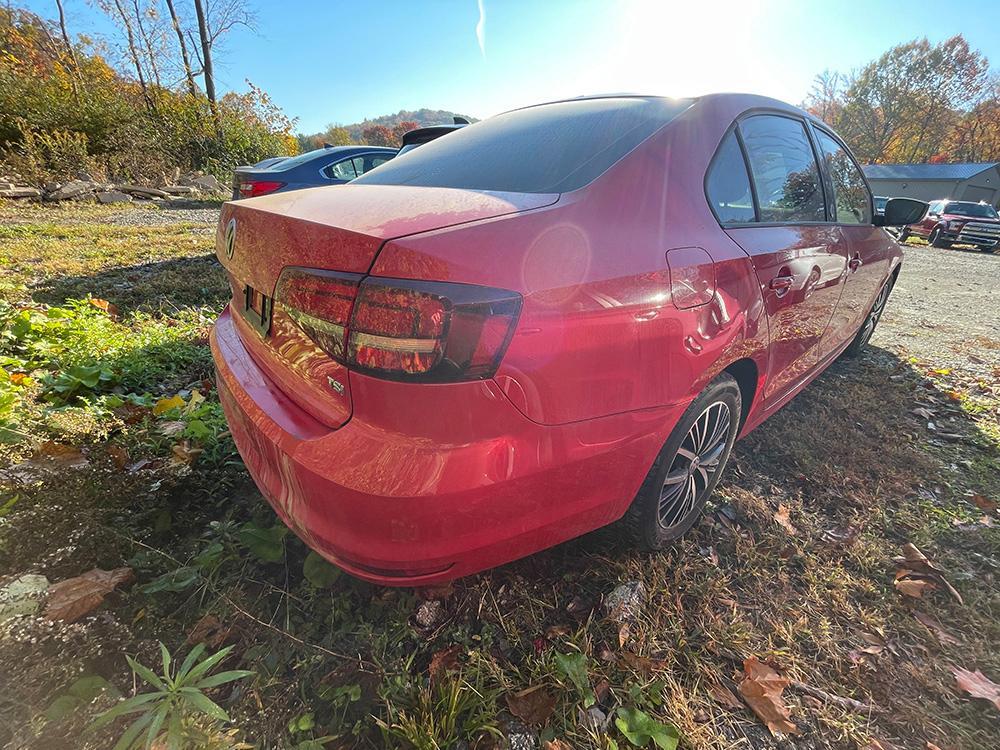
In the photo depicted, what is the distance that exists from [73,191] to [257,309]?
11.3 metres

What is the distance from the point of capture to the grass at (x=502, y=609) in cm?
126

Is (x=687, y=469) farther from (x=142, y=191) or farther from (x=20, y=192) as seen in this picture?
(x=142, y=191)

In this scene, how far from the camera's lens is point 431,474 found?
3.36 ft

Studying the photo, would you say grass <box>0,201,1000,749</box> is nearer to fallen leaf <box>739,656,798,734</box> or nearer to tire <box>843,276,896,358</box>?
fallen leaf <box>739,656,798,734</box>

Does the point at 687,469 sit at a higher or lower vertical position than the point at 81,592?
higher

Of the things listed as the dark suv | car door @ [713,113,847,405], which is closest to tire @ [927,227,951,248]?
the dark suv

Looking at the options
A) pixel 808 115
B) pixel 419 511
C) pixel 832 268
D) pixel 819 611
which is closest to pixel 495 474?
pixel 419 511

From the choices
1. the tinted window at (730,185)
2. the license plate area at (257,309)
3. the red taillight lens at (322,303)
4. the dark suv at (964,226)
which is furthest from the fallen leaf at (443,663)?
the dark suv at (964,226)

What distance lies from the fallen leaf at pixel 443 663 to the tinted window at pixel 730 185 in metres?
1.61

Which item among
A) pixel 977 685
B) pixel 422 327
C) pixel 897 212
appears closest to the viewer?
pixel 422 327

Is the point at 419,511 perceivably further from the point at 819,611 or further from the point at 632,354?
the point at 819,611

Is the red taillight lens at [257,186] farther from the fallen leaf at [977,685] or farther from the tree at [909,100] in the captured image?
the tree at [909,100]

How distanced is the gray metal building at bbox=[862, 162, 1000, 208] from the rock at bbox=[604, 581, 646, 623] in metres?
50.5

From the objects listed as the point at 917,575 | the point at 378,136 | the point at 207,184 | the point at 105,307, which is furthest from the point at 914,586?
the point at 378,136
